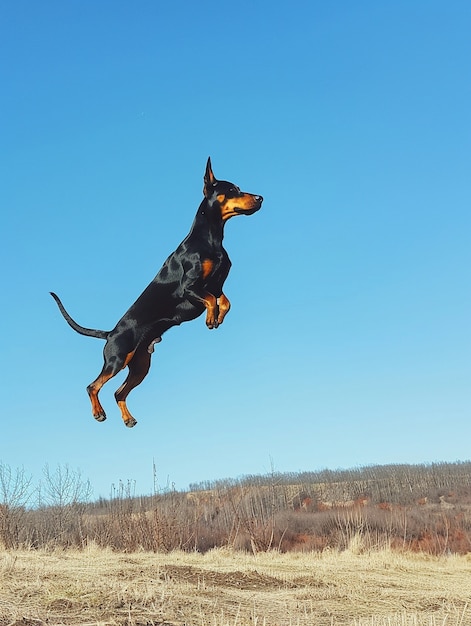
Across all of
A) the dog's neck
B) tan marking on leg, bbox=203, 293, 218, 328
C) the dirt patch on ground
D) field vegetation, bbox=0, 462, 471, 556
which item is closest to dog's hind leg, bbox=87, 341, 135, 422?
tan marking on leg, bbox=203, 293, 218, 328

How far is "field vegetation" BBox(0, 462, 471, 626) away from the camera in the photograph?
10.7m

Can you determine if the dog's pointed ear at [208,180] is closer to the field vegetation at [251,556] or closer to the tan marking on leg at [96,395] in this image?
the tan marking on leg at [96,395]

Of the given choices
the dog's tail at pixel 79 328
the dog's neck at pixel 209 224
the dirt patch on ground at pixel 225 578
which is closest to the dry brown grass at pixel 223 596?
the dirt patch on ground at pixel 225 578

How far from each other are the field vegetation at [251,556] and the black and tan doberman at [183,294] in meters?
6.22

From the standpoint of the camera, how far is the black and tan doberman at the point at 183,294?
3510mm

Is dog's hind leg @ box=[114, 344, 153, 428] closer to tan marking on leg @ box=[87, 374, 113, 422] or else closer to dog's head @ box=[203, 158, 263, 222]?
tan marking on leg @ box=[87, 374, 113, 422]

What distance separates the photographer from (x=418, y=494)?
47875 mm

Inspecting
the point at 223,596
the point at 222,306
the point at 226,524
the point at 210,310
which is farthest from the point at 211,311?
the point at 226,524

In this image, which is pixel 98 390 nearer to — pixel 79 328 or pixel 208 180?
pixel 79 328

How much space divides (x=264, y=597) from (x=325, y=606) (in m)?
1.12

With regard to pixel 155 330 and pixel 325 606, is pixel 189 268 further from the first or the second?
pixel 325 606

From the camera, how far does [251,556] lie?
24078 millimetres

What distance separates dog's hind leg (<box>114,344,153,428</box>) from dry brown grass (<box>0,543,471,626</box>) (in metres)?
6.02

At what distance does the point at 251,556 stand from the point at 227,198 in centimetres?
2230
